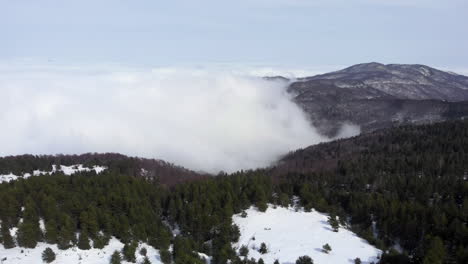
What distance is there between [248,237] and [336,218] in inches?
927

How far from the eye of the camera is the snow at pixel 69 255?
214ft

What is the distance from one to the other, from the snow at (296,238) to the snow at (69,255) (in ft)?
62.1

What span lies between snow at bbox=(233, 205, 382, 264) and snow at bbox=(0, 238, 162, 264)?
18.9 m

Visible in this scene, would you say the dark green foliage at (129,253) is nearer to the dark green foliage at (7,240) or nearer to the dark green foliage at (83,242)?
the dark green foliage at (83,242)

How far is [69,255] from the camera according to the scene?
6738cm

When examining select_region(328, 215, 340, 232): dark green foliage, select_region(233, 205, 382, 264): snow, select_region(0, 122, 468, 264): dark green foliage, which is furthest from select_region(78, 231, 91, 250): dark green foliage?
select_region(328, 215, 340, 232): dark green foliage

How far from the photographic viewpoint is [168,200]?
307ft

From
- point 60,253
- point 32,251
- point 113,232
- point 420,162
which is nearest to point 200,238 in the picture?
point 113,232

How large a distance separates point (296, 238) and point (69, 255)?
142ft

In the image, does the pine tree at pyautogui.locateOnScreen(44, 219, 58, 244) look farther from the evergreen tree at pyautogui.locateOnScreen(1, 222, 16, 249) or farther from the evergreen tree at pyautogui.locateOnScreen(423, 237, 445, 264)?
the evergreen tree at pyautogui.locateOnScreen(423, 237, 445, 264)

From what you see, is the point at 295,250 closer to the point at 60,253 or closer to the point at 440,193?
the point at 60,253

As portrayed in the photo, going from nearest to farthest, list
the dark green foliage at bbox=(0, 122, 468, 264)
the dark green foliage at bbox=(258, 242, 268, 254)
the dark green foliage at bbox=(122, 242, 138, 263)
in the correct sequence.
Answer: the dark green foliage at bbox=(122, 242, 138, 263) → the dark green foliage at bbox=(0, 122, 468, 264) → the dark green foliage at bbox=(258, 242, 268, 254)

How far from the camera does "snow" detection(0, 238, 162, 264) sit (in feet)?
214

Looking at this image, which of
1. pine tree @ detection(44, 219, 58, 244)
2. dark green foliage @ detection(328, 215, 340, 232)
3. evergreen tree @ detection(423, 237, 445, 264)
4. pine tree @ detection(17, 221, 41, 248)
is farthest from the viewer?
dark green foliage @ detection(328, 215, 340, 232)
